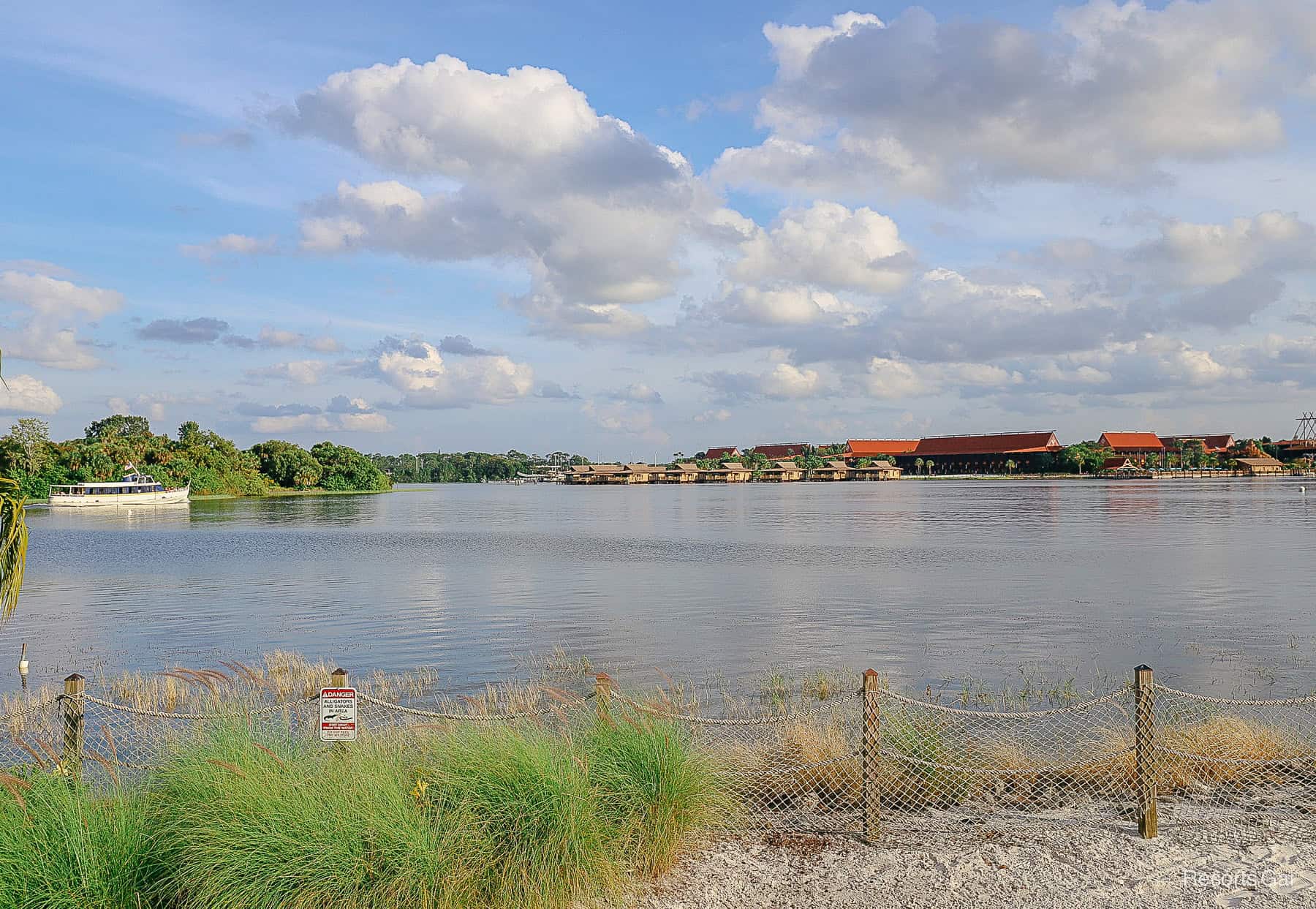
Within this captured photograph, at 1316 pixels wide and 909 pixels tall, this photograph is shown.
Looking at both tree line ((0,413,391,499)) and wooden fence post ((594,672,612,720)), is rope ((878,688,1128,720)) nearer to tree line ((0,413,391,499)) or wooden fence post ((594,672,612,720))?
wooden fence post ((594,672,612,720))

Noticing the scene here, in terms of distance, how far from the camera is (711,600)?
27250 millimetres

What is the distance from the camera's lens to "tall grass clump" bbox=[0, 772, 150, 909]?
6090 millimetres

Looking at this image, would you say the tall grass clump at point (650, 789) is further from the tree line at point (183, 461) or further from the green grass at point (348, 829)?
the tree line at point (183, 461)

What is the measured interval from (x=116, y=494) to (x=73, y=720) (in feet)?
325

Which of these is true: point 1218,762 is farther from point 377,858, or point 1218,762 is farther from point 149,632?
point 149,632

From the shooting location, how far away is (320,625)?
2347cm

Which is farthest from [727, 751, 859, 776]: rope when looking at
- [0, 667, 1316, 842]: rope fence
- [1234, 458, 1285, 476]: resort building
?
[1234, 458, 1285, 476]: resort building

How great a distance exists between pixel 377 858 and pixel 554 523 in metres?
64.3

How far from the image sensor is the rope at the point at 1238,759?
874 centimetres

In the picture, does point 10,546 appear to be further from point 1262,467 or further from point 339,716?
point 1262,467

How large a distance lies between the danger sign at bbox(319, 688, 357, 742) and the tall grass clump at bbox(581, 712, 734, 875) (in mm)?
1735

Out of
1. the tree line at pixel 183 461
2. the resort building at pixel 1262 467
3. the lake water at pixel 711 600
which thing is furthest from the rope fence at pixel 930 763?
the resort building at pixel 1262 467

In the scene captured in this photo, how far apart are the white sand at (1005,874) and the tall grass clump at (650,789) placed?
0.22 metres

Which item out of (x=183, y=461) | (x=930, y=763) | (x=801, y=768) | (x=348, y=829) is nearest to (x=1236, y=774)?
(x=930, y=763)
